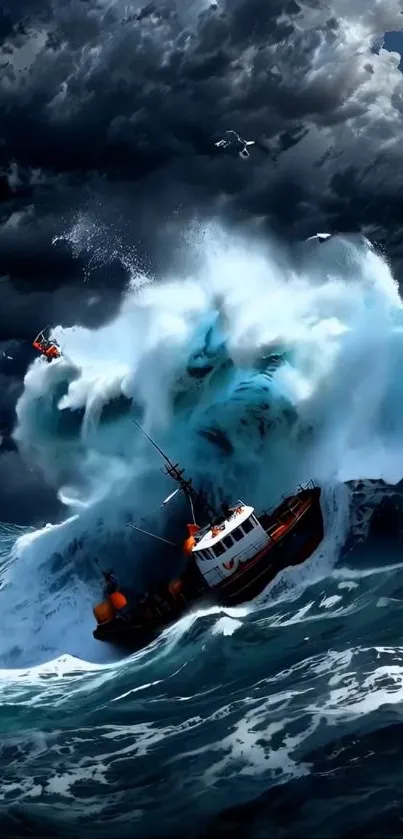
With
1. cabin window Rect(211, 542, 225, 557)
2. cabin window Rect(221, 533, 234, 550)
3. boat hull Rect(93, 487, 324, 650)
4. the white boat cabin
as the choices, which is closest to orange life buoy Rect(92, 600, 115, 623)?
boat hull Rect(93, 487, 324, 650)

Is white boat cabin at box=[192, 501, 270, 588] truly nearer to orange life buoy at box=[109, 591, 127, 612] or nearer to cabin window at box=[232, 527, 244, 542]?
cabin window at box=[232, 527, 244, 542]

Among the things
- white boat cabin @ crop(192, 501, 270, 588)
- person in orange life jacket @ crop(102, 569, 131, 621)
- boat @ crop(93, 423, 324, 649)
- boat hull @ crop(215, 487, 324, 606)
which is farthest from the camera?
person in orange life jacket @ crop(102, 569, 131, 621)

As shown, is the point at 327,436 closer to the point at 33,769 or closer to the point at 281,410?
the point at 281,410

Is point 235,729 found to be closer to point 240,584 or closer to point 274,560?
point 240,584

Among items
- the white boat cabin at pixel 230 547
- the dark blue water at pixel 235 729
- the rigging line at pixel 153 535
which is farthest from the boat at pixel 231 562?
the rigging line at pixel 153 535

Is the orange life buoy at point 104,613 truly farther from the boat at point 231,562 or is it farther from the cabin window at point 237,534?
the cabin window at point 237,534

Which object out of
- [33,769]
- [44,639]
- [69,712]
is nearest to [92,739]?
[33,769]

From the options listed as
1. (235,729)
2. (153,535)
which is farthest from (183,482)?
(235,729)
